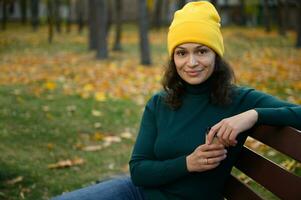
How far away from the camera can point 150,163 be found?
2.57m

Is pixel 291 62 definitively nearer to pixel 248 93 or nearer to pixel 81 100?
pixel 81 100

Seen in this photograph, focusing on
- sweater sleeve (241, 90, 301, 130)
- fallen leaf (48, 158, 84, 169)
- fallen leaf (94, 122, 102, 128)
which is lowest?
fallen leaf (94, 122, 102, 128)

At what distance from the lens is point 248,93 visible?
255cm

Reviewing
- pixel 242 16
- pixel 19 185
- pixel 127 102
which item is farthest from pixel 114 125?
pixel 242 16

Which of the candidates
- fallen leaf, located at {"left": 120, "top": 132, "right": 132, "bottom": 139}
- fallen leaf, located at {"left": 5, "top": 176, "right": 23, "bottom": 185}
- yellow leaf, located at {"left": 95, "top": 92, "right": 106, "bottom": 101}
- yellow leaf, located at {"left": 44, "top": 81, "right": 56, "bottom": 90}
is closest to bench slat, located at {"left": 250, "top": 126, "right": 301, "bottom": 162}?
fallen leaf, located at {"left": 5, "top": 176, "right": 23, "bottom": 185}

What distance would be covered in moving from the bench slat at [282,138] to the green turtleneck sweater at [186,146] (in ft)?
0.45

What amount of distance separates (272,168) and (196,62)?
2.19 ft

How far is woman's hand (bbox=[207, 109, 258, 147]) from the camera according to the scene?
224cm

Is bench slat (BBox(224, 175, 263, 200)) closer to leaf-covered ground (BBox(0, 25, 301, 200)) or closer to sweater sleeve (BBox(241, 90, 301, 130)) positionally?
sweater sleeve (BBox(241, 90, 301, 130))

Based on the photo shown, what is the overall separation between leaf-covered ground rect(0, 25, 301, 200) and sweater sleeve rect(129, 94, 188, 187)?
53 cm

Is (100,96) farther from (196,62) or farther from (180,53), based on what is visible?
(196,62)

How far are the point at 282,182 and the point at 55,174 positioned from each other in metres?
3.63

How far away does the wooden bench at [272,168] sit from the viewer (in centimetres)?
213

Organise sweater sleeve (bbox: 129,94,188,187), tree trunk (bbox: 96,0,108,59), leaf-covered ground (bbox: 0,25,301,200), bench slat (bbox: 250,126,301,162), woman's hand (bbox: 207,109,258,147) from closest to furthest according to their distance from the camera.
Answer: bench slat (bbox: 250,126,301,162)
woman's hand (bbox: 207,109,258,147)
sweater sleeve (bbox: 129,94,188,187)
leaf-covered ground (bbox: 0,25,301,200)
tree trunk (bbox: 96,0,108,59)
